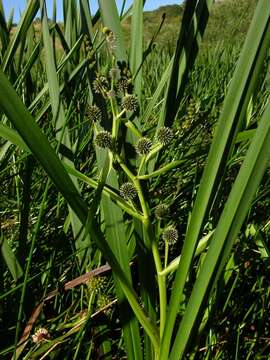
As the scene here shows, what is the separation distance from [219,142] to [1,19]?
0.51 metres

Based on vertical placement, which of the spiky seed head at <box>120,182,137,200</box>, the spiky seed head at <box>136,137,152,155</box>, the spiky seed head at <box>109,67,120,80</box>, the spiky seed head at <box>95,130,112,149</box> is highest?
the spiky seed head at <box>109,67,120,80</box>

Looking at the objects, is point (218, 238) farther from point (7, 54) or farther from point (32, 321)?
point (7, 54)

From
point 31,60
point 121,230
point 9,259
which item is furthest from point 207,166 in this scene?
point 31,60

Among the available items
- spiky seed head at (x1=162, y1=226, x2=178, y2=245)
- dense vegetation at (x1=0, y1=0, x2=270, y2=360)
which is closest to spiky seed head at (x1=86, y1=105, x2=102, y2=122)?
dense vegetation at (x1=0, y1=0, x2=270, y2=360)

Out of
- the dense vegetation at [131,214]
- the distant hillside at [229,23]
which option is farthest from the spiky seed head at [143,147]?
the distant hillside at [229,23]

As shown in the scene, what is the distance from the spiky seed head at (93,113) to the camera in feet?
1.56

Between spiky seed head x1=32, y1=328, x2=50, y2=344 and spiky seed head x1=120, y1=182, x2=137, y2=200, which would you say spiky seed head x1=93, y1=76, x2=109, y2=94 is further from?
spiky seed head x1=32, y1=328, x2=50, y2=344

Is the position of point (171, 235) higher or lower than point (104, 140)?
lower

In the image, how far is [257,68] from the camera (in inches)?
13.1

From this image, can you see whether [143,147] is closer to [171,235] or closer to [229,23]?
[171,235]

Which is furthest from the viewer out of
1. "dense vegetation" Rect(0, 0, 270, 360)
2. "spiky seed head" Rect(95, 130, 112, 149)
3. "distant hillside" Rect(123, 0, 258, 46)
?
"distant hillside" Rect(123, 0, 258, 46)

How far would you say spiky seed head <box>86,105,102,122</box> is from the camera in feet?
1.56

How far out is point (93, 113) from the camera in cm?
48

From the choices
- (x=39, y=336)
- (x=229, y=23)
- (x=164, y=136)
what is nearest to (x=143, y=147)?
(x=164, y=136)
